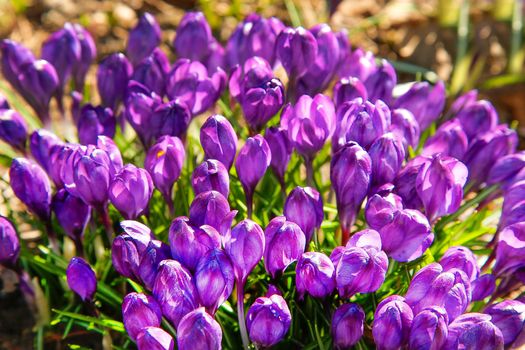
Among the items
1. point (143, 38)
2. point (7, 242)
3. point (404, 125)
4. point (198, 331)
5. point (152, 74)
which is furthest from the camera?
point (143, 38)

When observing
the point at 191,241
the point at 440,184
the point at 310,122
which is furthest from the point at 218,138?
the point at 440,184

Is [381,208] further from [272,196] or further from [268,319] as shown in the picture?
[272,196]

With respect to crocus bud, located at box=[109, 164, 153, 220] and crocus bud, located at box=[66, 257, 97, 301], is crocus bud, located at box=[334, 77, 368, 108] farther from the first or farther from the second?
crocus bud, located at box=[66, 257, 97, 301]

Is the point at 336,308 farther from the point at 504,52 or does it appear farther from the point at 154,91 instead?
the point at 504,52

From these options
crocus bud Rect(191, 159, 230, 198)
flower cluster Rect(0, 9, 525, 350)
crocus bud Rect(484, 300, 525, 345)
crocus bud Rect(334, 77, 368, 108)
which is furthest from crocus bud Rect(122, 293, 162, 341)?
crocus bud Rect(334, 77, 368, 108)

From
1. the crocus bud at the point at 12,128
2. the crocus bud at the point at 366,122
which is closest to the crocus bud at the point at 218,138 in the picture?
the crocus bud at the point at 366,122

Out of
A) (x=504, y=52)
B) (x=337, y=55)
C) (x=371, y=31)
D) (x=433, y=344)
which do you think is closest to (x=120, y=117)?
(x=337, y=55)

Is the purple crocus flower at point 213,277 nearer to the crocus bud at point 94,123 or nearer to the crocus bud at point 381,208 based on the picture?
the crocus bud at point 381,208
